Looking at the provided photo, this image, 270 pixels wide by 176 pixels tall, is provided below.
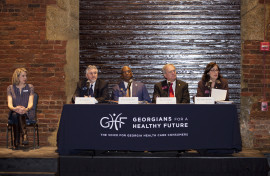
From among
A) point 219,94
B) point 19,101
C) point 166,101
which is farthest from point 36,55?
point 219,94

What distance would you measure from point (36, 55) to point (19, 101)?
114cm

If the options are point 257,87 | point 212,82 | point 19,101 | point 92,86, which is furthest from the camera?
point 257,87

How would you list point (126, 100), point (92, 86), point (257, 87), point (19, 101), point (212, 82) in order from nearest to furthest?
point (126, 100) < point (212, 82) < point (92, 86) < point (19, 101) < point (257, 87)

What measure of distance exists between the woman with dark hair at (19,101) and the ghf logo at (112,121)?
77.8 inches

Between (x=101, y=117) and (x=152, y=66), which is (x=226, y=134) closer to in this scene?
(x=101, y=117)

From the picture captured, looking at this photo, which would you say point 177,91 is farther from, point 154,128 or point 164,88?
point 154,128

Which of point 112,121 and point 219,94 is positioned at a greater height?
point 219,94

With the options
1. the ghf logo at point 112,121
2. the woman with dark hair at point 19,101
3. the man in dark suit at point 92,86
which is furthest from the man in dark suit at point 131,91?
the woman with dark hair at point 19,101

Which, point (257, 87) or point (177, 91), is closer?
point (177, 91)

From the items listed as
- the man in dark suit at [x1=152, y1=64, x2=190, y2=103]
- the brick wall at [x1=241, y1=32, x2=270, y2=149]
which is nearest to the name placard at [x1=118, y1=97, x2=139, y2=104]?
the man in dark suit at [x1=152, y1=64, x2=190, y2=103]

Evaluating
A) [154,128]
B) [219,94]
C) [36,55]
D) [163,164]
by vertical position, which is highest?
[36,55]

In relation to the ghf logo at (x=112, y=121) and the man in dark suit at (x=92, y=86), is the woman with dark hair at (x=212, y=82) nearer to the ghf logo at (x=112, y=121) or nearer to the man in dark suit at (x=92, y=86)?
the ghf logo at (x=112, y=121)

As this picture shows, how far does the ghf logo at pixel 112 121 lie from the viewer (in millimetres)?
4082

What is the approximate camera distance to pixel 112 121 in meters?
4.09
